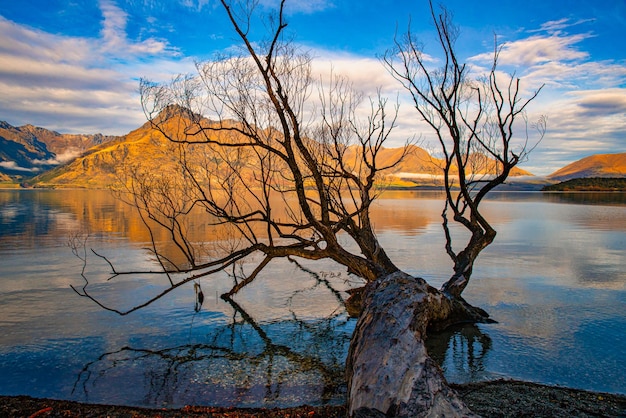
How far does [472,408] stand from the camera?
564 centimetres

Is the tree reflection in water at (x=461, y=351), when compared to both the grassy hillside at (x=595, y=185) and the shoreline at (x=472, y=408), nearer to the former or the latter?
the shoreline at (x=472, y=408)

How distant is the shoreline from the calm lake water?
49cm

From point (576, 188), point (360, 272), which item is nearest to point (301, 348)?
point (360, 272)

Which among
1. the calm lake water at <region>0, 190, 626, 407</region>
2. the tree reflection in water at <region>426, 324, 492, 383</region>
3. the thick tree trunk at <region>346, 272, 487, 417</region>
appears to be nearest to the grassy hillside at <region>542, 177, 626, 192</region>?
the calm lake water at <region>0, 190, 626, 407</region>

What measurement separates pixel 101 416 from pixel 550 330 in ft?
28.5

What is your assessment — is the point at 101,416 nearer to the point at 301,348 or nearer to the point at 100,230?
the point at 301,348

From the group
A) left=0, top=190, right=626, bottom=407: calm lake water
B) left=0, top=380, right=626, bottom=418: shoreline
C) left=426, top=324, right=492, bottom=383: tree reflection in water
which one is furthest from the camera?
left=426, top=324, right=492, bottom=383: tree reflection in water

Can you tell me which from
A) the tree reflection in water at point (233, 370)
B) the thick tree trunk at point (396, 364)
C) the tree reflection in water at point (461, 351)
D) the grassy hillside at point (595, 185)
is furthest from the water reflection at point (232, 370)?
the grassy hillside at point (595, 185)

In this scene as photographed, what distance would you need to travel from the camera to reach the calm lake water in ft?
23.0

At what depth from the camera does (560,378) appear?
7215mm

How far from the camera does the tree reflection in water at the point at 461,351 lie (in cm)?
743

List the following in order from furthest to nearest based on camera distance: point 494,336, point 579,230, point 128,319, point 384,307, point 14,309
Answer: point 579,230, point 14,309, point 128,319, point 494,336, point 384,307

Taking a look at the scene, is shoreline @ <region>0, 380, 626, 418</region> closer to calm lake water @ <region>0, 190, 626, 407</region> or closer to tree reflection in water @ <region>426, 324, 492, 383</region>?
calm lake water @ <region>0, 190, 626, 407</region>

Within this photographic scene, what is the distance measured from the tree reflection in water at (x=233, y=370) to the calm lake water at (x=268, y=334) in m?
0.03
